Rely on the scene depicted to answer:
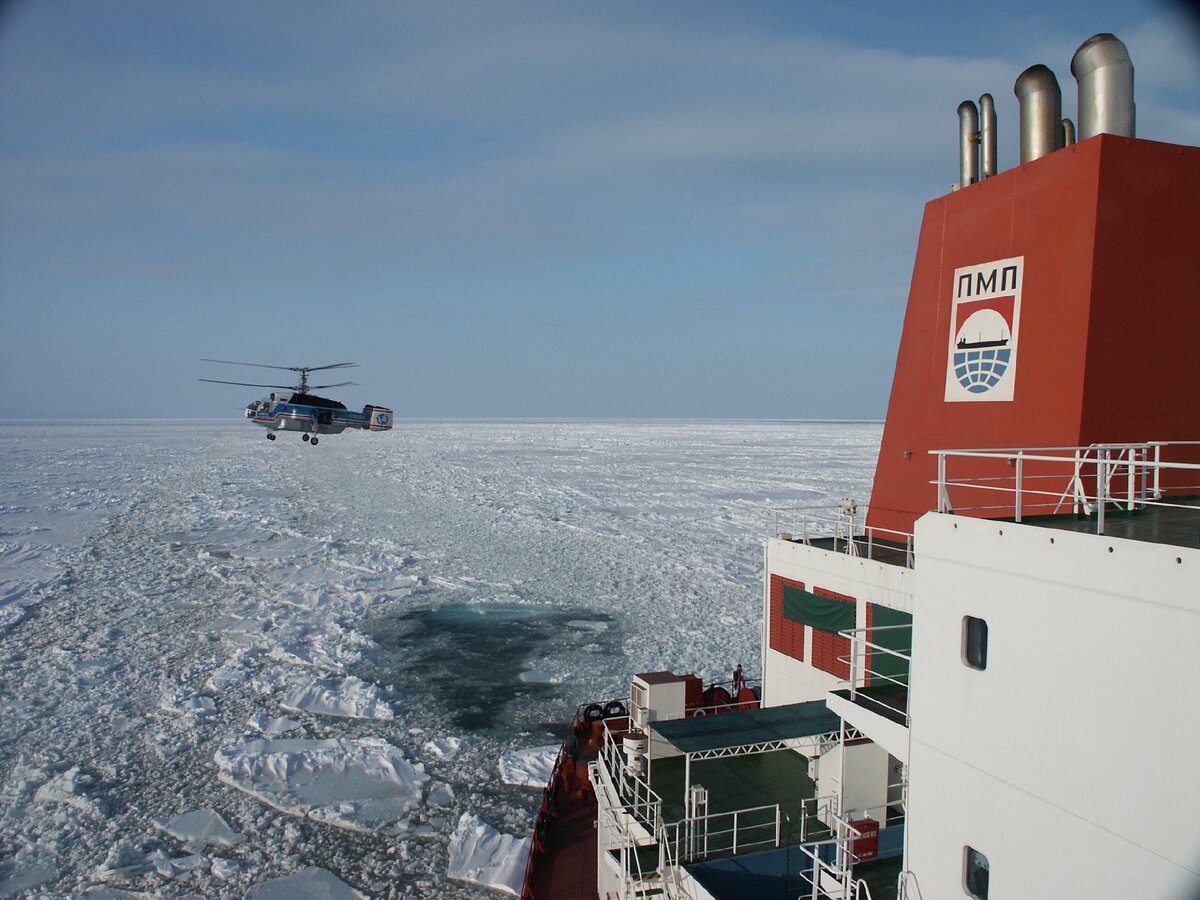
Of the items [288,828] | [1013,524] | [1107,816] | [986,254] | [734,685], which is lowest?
[288,828]

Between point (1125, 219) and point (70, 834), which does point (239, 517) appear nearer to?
point (70, 834)

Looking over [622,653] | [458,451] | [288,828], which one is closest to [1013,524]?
[288,828]

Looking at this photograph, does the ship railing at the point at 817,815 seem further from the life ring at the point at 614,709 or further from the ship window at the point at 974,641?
the life ring at the point at 614,709

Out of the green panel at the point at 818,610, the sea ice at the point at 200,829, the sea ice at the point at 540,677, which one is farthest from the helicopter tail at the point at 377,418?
the green panel at the point at 818,610

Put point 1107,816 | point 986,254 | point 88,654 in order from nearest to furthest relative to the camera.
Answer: point 1107,816
point 986,254
point 88,654

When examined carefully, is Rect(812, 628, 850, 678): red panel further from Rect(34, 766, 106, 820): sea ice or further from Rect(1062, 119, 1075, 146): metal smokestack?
Rect(34, 766, 106, 820): sea ice

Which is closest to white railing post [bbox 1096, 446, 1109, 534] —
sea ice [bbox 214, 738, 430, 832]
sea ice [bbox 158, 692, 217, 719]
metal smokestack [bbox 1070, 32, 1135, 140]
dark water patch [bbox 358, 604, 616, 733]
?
metal smokestack [bbox 1070, 32, 1135, 140]
